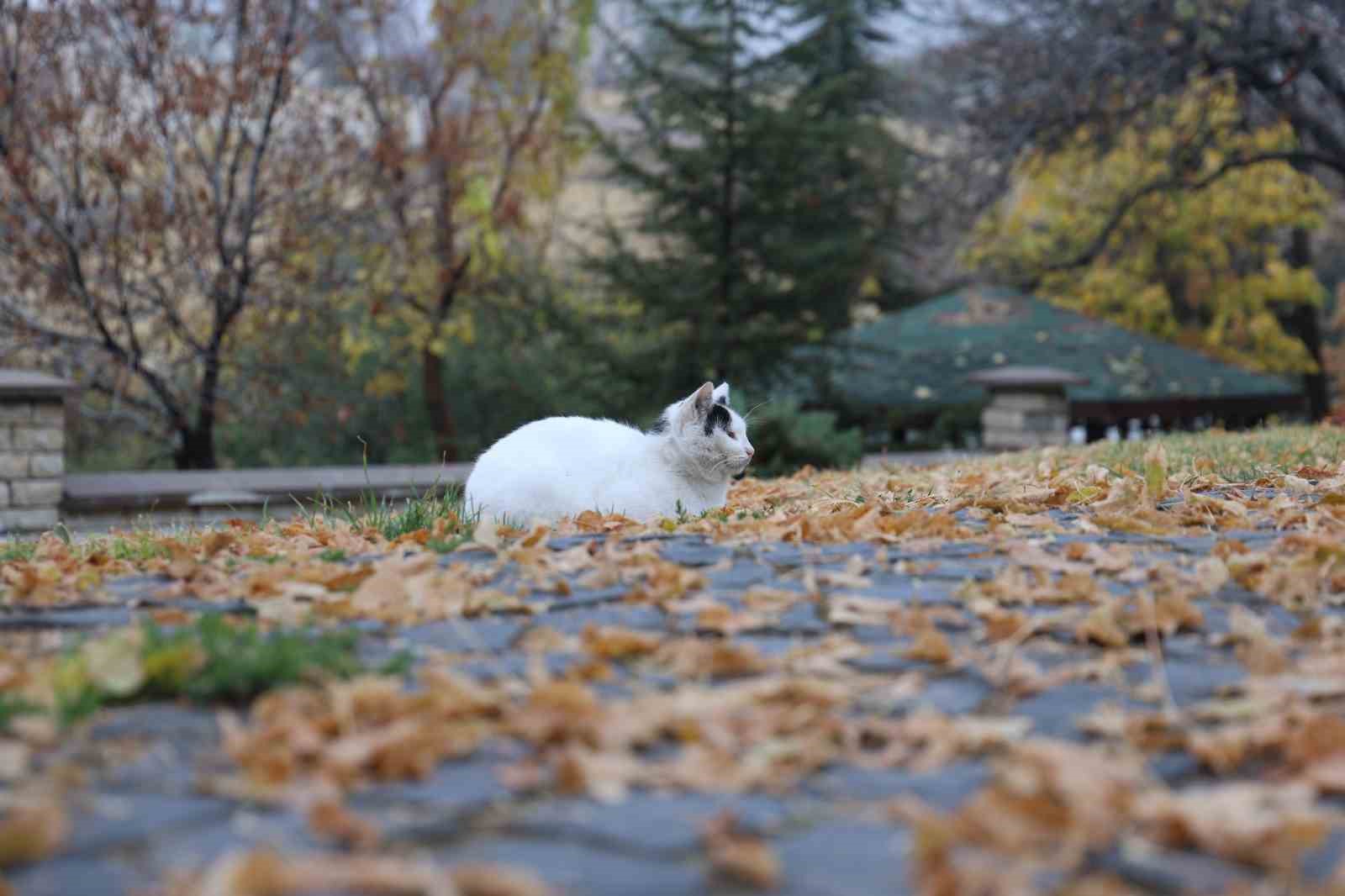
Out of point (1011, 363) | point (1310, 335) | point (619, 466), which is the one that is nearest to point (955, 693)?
point (619, 466)

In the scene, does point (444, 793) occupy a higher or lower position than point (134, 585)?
lower

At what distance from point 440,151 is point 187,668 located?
12.5 m

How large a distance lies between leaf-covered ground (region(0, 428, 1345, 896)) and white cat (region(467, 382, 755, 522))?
148 centimetres

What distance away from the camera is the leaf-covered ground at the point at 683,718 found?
2.10 metres

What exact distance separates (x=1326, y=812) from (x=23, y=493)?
390 inches

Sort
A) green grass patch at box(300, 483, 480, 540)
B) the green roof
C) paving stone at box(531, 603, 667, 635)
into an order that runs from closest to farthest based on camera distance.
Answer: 1. paving stone at box(531, 603, 667, 635)
2. green grass patch at box(300, 483, 480, 540)
3. the green roof

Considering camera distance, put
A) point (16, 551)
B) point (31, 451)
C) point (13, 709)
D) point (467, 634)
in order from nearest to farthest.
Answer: point (13, 709) < point (467, 634) < point (16, 551) < point (31, 451)

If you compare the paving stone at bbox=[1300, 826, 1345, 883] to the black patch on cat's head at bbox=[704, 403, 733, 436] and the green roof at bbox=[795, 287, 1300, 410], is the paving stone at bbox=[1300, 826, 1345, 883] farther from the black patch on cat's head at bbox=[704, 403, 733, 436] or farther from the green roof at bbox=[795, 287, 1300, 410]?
the green roof at bbox=[795, 287, 1300, 410]

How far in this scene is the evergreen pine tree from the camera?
52.3ft

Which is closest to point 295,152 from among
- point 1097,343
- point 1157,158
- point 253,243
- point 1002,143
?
point 253,243

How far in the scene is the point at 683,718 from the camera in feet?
8.66

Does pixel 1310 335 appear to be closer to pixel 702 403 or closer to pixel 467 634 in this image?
pixel 702 403

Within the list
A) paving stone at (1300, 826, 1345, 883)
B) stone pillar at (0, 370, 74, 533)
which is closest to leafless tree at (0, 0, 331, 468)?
stone pillar at (0, 370, 74, 533)

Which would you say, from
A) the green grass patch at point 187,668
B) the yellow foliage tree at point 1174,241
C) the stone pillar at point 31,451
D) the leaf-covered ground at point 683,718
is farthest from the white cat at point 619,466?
the yellow foliage tree at point 1174,241
